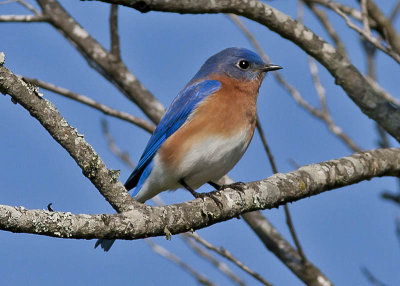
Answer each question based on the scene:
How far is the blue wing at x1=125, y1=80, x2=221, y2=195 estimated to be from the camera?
637 cm

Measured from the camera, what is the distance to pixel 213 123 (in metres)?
6.10

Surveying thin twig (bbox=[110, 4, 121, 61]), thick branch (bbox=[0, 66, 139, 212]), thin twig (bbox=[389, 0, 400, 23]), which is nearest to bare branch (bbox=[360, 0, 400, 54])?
thin twig (bbox=[389, 0, 400, 23])

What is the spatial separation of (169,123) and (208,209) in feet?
6.83

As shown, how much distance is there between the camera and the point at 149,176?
20.7ft

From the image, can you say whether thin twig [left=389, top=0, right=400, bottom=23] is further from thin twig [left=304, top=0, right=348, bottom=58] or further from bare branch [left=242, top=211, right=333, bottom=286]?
bare branch [left=242, top=211, right=333, bottom=286]

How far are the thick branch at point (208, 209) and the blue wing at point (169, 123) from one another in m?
1.48

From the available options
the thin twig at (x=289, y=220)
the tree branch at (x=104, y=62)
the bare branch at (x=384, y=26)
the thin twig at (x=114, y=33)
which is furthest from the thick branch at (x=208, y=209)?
the thin twig at (x=114, y=33)

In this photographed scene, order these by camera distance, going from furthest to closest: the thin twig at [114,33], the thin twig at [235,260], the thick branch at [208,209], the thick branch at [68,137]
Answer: the thin twig at [114,33], the thin twig at [235,260], the thick branch at [68,137], the thick branch at [208,209]

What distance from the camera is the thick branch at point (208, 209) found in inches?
127

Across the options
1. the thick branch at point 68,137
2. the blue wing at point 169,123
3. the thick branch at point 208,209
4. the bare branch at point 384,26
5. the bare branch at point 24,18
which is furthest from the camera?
the bare branch at point 24,18

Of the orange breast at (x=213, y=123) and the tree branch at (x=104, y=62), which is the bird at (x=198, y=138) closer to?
the orange breast at (x=213, y=123)

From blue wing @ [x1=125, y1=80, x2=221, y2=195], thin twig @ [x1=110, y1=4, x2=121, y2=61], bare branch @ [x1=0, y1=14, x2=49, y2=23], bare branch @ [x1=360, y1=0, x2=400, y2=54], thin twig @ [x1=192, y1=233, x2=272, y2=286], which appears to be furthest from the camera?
thin twig @ [x1=110, y1=4, x2=121, y2=61]

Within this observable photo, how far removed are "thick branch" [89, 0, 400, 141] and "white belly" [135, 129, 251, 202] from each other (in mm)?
1011

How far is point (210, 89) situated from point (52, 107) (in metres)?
2.86
